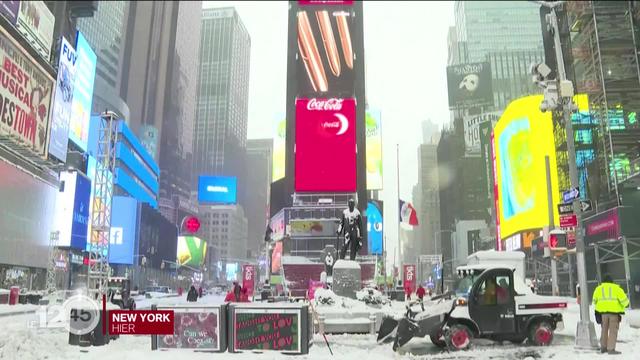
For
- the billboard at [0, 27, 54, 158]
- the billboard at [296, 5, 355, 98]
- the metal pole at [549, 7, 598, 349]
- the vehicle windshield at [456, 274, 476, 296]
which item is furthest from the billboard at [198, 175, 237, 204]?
the metal pole at [549, 7, 598, 349]

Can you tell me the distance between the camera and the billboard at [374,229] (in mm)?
114500

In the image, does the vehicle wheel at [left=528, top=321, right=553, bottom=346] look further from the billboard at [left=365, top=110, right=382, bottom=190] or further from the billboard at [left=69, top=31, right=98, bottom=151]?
the billboard at [left=365, top=110, right=382, bottom=190]

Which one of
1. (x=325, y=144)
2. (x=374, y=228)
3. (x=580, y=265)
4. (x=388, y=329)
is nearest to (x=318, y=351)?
(x=388, y=329)

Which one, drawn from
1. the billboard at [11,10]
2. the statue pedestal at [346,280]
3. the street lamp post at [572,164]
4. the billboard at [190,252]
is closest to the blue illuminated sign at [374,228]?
the billboard at [190,252]

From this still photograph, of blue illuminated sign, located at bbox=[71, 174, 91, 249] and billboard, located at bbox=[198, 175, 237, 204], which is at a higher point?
billboard, located at bbox=[198, 175, 237, 204]

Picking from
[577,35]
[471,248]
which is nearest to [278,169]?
[471,248]

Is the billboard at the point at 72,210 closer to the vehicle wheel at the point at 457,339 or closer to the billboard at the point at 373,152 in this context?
the billboard at the point at 373,152

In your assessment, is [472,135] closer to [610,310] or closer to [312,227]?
[312,227]

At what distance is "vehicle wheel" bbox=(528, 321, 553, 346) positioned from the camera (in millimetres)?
14352

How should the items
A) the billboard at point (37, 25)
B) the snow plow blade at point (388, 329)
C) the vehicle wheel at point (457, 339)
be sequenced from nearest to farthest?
1. the vehicle wheel at point (457, 339)
2. the snow plow blade at point (388, 329)
3. the billboard at point (37, 25)

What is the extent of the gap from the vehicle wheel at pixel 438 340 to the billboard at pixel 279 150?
3908 inches

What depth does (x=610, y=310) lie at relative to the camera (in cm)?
1256

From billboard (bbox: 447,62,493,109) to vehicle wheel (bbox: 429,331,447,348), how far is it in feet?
535

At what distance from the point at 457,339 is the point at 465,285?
70.4 inches
